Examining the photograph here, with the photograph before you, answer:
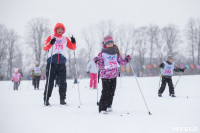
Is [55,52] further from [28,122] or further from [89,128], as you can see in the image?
[89,128]

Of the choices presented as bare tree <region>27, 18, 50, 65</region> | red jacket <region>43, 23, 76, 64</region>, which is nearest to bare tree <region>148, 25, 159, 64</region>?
bare tree <region>27, 18, 50, 65</region>

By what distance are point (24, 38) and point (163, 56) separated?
31064 mm

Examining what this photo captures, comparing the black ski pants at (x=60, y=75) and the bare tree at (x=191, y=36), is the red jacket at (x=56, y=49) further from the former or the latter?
the bare tree at (x=191, y=36)

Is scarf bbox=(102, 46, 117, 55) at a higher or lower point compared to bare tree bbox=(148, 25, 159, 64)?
lower

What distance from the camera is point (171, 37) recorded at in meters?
39.9

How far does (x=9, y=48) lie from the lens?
4075cm

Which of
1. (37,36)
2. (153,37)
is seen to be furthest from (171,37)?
(37,36)

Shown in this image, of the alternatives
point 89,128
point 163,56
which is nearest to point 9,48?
point 163,56

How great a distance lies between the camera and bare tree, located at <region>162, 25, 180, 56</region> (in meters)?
39.0

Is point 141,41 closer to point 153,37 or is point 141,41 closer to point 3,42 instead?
point 153,37

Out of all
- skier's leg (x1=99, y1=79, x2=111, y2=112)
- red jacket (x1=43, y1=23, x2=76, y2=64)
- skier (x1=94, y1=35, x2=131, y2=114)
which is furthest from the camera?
red jacket (x1=43, y1=23, x2=76, y2=64)

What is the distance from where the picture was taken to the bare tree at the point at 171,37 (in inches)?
1534

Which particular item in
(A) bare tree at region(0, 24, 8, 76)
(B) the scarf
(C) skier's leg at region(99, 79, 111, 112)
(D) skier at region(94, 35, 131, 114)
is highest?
(A) bare tree at region(0, 24, 8, 76)

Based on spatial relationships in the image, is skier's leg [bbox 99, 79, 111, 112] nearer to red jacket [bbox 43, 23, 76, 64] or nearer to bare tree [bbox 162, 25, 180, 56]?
red jacket [bbox 43, 23, 76, 64]
